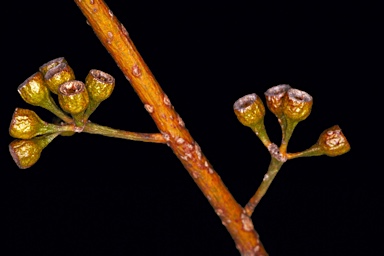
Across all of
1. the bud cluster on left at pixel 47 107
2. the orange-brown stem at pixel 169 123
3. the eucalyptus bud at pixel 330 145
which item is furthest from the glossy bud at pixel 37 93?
the eucalyptus bud at pixel 330 145

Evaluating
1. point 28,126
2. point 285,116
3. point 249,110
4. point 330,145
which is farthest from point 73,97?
point 330,145

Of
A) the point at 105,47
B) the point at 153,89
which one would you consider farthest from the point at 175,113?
the point at 105,47

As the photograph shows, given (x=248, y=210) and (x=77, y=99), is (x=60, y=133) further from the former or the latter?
(x=248, y=210)

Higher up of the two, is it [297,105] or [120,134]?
[120,134]

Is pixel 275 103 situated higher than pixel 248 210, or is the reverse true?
pixel 275 103

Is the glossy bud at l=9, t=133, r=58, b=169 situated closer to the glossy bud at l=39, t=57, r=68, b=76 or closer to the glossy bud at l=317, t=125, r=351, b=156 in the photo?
the glossy bud at l=39, t=57, r=68, b=76

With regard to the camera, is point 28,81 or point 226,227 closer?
point 28,81

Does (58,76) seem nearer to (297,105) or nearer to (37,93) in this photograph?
(37,93)
